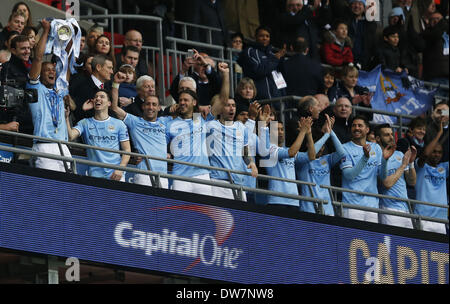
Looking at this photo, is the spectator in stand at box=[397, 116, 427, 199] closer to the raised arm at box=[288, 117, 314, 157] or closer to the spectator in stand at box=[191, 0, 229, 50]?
the raised arm at box=[288, 117, 314, 157]

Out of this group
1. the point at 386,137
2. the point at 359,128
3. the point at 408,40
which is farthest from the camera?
the point at 408,40

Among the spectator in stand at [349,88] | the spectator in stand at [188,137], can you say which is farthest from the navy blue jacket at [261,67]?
the spectator in stand at [188,137]

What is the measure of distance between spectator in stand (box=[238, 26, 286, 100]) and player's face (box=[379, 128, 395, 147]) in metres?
1.47

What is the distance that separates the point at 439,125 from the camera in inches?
699

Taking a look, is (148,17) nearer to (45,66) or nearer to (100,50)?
(100,50)

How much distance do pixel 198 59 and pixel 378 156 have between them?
8.88 ft

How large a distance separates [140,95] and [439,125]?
512 centimetres

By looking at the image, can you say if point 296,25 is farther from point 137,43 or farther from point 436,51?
point 137,43

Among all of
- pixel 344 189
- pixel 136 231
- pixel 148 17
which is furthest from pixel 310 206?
pixel 148 17

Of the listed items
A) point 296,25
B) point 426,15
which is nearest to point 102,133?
point 296,25

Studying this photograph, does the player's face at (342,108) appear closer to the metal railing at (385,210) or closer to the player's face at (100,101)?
the metal railing at (385,210)

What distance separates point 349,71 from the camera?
17.7 metres

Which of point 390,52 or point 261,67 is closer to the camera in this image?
point 261,67
